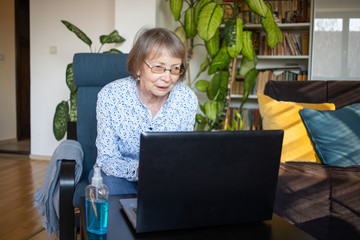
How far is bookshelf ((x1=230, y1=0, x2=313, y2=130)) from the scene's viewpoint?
3.66 meters

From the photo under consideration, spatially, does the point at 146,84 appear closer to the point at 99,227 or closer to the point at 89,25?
the point at 99,227

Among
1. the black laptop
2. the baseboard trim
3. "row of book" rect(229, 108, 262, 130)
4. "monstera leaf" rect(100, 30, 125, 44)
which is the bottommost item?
the baseboard trim

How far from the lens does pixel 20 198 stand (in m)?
2.75

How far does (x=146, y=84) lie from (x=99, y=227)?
665mm

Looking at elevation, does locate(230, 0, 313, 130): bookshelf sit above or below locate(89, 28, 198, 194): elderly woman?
above

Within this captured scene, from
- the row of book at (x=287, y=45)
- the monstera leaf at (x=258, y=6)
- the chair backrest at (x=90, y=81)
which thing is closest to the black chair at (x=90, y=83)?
the chair backrest at (x=90, y=81)

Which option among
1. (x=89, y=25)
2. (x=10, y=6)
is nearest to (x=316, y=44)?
(x=89, y=25)

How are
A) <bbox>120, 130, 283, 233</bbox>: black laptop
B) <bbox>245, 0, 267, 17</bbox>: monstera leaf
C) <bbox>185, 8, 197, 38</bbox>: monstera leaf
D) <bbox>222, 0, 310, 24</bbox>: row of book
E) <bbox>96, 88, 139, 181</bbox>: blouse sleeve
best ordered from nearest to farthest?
1. <bbox>120, 130, 283, 233</bbox>: black laptop
2. <bbox>96, 88, 139, 181</bbox>: blouse sleeve
3. <bbox>245, 0, 267, 17</bbox>: monstera leaf
4. <bbox>185, 8, 197, 38</bbox>: monstera leaf
5. <bbox>222, 0, 310, 24</bbox>: row of book

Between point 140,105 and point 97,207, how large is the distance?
2.14 feet

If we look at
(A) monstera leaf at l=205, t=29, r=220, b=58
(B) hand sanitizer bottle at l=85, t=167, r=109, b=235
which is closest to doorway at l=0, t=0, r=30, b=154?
(A) monstera leaf at l=205, t=29, r=220, b=58

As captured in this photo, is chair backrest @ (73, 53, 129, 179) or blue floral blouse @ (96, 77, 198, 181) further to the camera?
chair backrest @ (73, 53, 129, 179)

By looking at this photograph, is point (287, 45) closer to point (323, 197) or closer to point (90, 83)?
point (323, 197)

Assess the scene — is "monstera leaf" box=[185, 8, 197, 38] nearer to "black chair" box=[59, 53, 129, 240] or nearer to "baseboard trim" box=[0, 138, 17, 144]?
"black chair" box=[59, 53, 129, 240]

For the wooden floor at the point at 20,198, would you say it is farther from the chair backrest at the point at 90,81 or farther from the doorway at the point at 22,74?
the doorway at the point at 22,74
